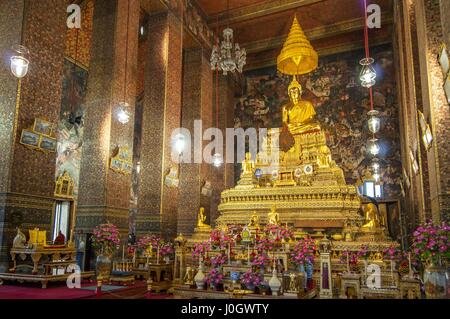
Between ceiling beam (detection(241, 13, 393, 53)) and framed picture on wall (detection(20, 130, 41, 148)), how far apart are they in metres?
12.1

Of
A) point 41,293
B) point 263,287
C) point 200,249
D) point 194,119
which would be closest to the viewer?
point 263,287

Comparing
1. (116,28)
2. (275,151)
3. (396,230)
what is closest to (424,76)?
(275,151)

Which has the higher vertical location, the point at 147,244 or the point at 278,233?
the point at 278,233

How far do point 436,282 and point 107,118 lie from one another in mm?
7190

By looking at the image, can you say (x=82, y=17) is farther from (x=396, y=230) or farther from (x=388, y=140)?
(x=396, y=230)

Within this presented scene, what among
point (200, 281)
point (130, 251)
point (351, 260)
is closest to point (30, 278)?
point (200, 281)

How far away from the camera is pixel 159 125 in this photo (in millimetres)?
10844

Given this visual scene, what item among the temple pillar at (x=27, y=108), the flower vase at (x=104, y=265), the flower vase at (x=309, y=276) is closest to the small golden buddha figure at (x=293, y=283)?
the flower vase at (x=309, y=276)

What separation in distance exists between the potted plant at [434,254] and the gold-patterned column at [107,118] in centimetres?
618

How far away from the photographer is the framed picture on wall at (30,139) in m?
6.54

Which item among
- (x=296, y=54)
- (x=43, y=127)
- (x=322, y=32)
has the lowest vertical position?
(x=43, y=127)

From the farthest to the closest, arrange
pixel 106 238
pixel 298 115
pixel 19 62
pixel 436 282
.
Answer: pixel 298 115
pixel 106 238
pixel 19 62
pixel 436 282

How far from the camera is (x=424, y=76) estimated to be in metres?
6.55

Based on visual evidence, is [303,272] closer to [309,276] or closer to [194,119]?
[309,276]
